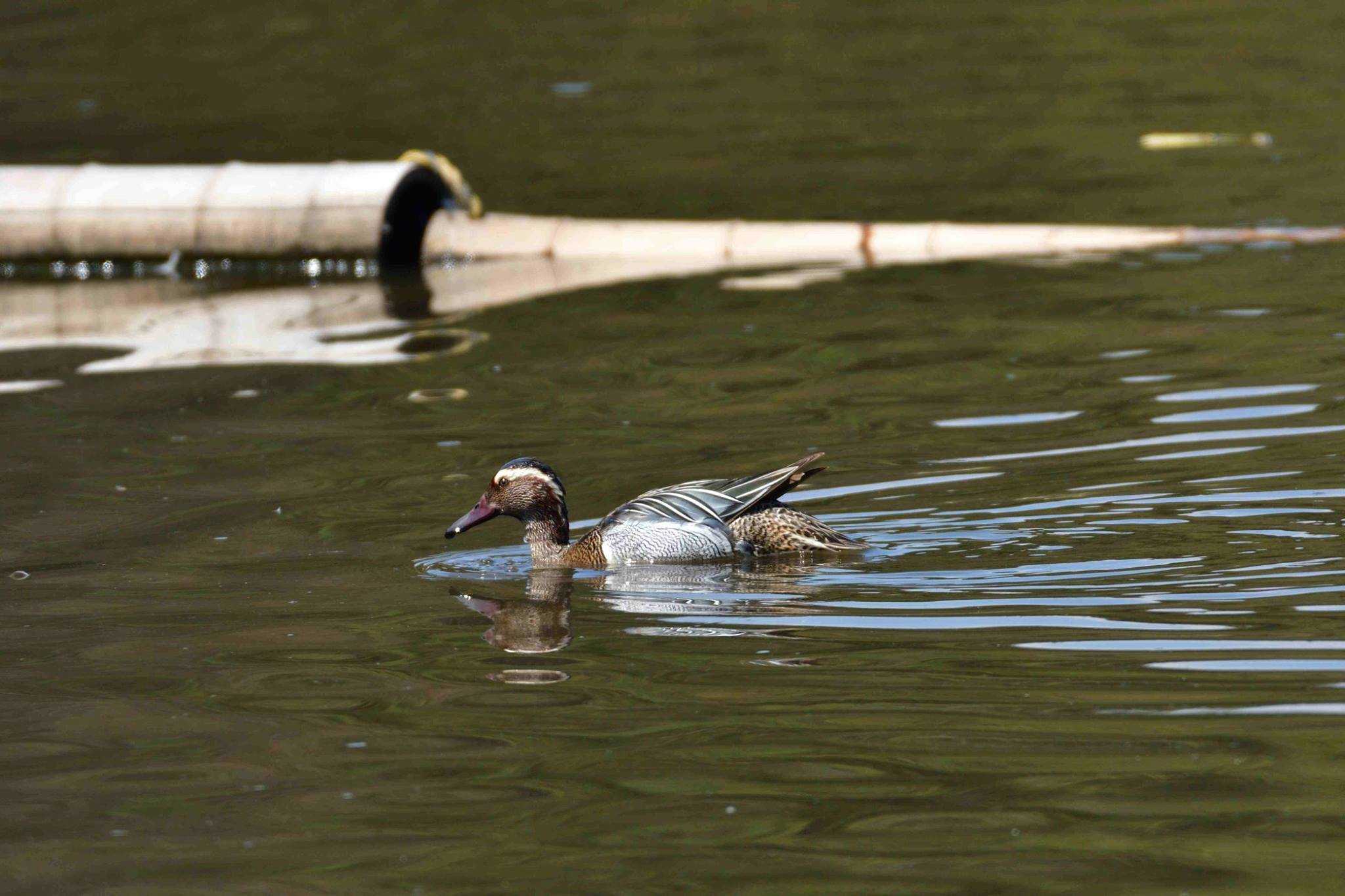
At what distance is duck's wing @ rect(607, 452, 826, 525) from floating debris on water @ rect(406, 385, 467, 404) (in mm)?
3340

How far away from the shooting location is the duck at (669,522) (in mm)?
8156

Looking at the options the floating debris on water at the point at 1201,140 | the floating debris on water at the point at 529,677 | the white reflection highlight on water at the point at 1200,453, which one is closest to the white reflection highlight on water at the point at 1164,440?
the white reflection highlight on water at the point at 1200,453

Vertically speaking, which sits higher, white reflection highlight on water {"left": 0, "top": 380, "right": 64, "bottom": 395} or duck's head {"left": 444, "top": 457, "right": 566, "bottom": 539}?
white reflection highlight on water {"left": 0, "top": 380, "right": 64, "bottom": 395}

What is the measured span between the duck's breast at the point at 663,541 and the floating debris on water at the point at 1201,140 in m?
11.6

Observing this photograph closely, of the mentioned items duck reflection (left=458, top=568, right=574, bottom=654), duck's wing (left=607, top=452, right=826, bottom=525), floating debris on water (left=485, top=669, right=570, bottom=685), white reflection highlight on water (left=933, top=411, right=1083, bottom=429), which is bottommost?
floating debris on water (left=485, top=669, right=570, bottom=685)

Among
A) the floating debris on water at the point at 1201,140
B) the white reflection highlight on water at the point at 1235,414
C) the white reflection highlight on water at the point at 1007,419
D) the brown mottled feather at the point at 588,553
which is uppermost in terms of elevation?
the floating debris on water at the point at 1201,140

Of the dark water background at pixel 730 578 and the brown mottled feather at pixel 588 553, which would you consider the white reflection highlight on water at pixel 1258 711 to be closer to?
the dark water background at pixel 730 578

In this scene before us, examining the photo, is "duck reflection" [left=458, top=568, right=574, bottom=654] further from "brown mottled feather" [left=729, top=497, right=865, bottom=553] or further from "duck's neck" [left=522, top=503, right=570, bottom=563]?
"brown mottled feather" [left=729, top=497, right=865, bottom=553]

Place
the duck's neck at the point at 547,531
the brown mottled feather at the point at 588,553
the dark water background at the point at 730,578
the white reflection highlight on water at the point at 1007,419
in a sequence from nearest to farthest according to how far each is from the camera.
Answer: the dark water background at the point at 730,578 → the brown mottled feather at the point at 588,553 → the duck's neck at the point at 547,531 → the white reflection highlight on water at the point at 1007,419

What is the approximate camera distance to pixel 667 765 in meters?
5.69

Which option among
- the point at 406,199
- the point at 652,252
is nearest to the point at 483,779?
the point at 652,252

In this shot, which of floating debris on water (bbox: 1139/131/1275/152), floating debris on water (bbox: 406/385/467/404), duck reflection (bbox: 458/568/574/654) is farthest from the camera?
floating debris on water (bbox: 1139/131/1275/152)

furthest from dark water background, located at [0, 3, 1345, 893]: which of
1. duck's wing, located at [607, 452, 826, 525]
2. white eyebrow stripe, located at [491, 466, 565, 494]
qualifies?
white eyebrow stripe, located at [491, 466, 565, 494]

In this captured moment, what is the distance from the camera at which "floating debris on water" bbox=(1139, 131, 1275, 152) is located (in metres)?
18.6
